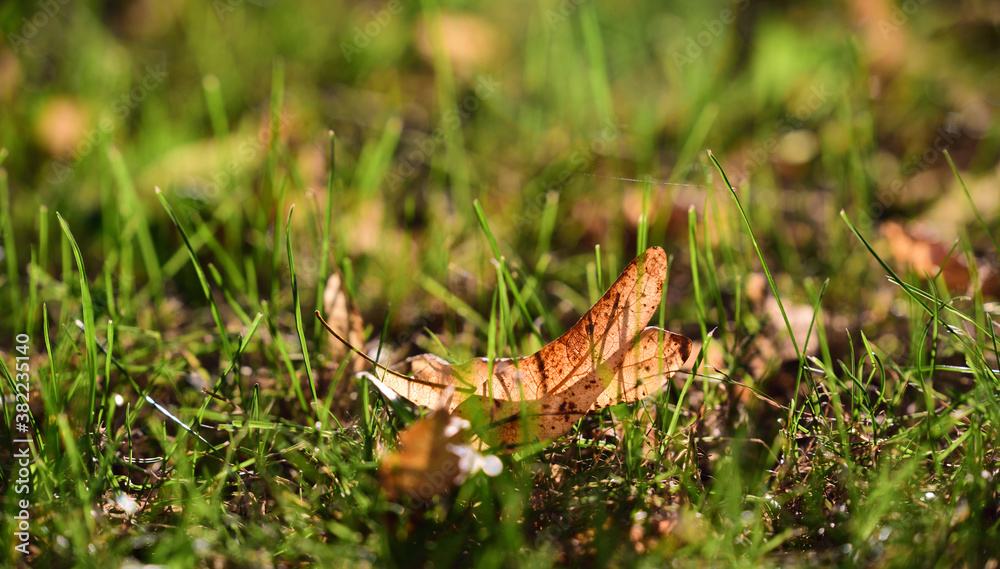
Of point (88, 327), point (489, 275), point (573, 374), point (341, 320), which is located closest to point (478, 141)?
point (489, 275)

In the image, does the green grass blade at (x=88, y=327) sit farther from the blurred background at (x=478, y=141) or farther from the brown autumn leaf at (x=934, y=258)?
the brown autumn leaf at (x=934, y=258)

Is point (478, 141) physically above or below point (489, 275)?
above

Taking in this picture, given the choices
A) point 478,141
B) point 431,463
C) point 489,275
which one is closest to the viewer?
point 431,463

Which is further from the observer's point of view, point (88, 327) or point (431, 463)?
point (88, 327)

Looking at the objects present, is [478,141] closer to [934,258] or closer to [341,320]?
[341,320]

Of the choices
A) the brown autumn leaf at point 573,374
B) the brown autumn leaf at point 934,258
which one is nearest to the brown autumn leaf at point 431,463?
the brown autumn leaf at point 573,374

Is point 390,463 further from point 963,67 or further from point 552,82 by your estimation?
point 963,67

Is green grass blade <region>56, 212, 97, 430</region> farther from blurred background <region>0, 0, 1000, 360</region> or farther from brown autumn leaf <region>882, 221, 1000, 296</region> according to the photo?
brown autumn leaf <region>882, 221, 1000, 296</region>
